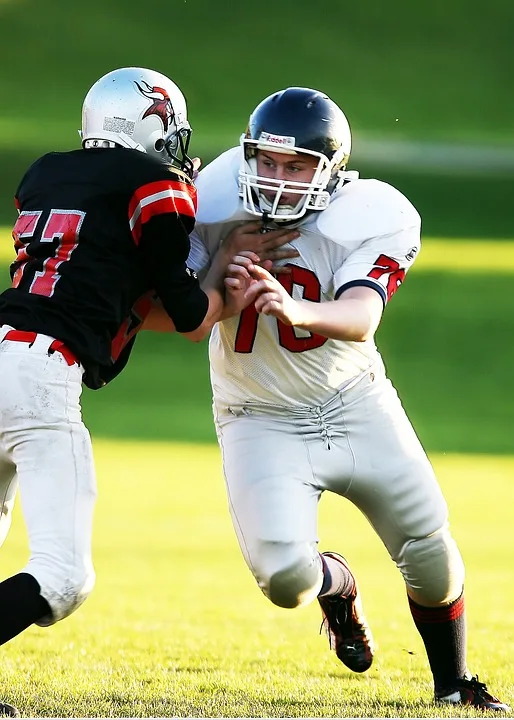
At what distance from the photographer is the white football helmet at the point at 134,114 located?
3520mm

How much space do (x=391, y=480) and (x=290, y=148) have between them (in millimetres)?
1033

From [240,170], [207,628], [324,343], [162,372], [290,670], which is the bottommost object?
[162,372]

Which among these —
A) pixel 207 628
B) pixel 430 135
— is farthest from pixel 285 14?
pixel 207 628

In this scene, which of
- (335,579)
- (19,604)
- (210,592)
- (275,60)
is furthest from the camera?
(275,60)

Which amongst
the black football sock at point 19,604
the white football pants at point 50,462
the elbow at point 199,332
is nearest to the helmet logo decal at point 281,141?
the elbow at point 199,332

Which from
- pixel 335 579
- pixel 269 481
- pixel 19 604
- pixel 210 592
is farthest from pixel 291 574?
pixel 210 592

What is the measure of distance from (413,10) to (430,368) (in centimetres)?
1826

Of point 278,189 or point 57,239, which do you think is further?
point 278,189

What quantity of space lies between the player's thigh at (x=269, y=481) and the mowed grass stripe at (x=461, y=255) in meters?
15.8

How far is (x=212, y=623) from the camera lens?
5215 millimetres

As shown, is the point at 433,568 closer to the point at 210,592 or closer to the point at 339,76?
the point at 210,592

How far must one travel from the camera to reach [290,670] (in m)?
4.22

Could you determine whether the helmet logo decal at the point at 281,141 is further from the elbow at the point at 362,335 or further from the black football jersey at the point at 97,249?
the elbow at the point at 362,335

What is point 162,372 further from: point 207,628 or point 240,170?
point 240,170
